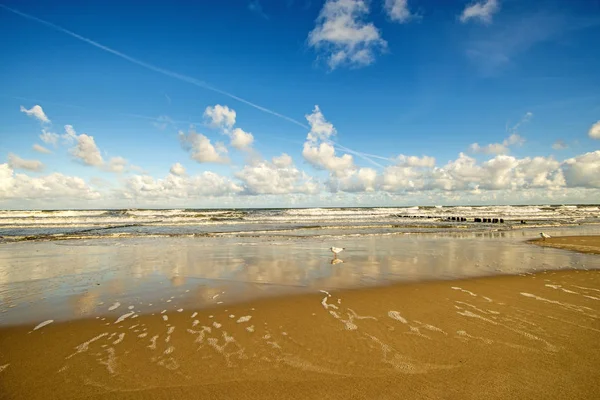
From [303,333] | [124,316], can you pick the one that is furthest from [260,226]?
[303,333]

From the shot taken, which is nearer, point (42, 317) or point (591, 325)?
point (591, 325)

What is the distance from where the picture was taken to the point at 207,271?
12.6 metres

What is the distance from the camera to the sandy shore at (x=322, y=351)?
14.3ft

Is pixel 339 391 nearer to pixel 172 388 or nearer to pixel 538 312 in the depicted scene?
pixel 172 388

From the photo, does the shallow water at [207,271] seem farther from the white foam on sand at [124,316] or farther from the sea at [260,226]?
the sea at [260,226]

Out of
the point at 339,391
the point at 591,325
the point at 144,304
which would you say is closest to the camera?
the point at 339,391

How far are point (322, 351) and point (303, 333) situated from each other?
0.91 m

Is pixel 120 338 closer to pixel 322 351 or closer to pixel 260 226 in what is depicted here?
pixel 322 351

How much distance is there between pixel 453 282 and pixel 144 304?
9.33 meters

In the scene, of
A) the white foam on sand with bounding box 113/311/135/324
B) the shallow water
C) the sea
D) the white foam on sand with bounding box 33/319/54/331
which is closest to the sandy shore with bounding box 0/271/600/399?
the white foam on sand with bounding box 113/311/135/324

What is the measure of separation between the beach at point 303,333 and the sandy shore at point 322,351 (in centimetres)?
3

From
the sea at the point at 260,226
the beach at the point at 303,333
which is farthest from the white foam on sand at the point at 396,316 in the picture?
the sea at the point at 260,226

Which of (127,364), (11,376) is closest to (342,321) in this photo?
(127,364)

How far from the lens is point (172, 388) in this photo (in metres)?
4.40
